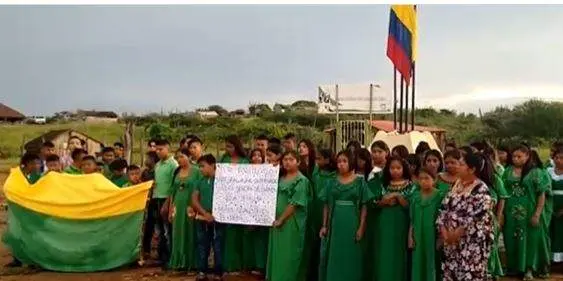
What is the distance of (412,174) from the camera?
631 cm

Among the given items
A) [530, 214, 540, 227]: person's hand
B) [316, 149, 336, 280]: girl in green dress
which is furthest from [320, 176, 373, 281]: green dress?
[530, 214, 540, 227]: person's hand

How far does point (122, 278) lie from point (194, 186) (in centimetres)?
139

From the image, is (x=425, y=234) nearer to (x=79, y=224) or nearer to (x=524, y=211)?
(x=524, y=211)

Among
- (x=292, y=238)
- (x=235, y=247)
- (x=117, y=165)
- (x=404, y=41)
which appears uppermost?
(x=404, y=41)

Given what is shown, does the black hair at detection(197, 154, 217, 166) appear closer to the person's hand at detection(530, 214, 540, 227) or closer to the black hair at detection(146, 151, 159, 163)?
the black hair at detection(146, 151, 159, 163)

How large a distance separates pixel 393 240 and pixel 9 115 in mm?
50917

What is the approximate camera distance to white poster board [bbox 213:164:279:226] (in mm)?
6902

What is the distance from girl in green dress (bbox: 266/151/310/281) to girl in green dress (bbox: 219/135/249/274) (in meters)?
0.87

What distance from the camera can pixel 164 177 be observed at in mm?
8062

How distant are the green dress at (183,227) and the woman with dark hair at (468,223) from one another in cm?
311

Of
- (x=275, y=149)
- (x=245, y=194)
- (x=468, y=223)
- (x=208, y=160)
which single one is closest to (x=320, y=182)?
(x=275, y=149)

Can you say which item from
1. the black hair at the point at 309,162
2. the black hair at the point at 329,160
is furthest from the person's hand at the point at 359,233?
the black hair at the point at 309,162

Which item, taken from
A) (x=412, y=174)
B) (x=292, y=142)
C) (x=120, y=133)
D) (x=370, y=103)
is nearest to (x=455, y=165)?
(x=412, y=174)

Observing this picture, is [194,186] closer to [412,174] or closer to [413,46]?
[412,174]
